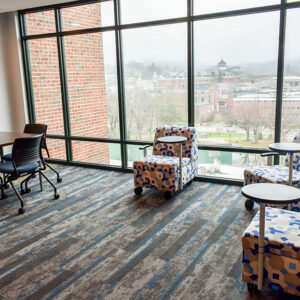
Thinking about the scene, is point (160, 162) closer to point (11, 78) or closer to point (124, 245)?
point (124, 245)

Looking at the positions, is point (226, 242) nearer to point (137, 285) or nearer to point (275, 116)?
point (137, 285)

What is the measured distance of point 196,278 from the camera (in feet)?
8.38

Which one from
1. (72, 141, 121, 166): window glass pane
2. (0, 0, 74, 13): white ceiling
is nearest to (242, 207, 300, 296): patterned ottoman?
(72, 141, 121, 166): window glass pane

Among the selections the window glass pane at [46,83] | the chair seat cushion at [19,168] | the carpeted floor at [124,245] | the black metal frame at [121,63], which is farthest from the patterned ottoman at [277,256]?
the window glass pane at [46,83]

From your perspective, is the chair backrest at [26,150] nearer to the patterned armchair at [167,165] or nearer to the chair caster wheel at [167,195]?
the patterned armchair at [167,165]

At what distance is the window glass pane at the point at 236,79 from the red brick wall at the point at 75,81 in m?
1.79

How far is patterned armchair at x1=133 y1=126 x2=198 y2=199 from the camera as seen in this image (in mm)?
4242

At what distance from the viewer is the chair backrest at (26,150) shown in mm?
3840

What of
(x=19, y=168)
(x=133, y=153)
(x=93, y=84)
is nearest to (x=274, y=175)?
(x=133, y=153)

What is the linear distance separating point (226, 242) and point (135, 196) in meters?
1.61

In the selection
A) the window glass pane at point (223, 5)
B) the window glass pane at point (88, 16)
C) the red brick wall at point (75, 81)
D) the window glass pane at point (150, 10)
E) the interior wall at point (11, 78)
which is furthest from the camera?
the interior wall at point (11, 78)

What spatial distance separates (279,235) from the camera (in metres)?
2.23

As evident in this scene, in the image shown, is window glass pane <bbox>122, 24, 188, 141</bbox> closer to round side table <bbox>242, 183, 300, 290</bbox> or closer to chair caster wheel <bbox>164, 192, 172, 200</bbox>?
chair caster wheel <bbox>164, 192, 172, 200</bbox>

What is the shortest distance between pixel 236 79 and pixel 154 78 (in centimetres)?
129
